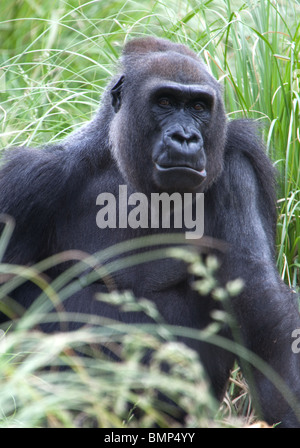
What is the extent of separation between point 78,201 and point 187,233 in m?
0.67

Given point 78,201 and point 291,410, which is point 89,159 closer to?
point 78,201

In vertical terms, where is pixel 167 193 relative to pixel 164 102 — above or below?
below

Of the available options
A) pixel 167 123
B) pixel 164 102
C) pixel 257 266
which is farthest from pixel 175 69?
pixel 257 266

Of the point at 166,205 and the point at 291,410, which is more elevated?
the point at 166,205

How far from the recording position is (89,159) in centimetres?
422

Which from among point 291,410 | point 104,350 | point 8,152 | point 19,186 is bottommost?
point 291,410

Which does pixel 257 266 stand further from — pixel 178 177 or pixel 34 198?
pixel 34 198

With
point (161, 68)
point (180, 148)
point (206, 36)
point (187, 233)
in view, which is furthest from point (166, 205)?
point (206, 36)

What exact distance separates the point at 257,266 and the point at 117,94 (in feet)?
4.27

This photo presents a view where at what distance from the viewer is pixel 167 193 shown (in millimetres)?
3885
